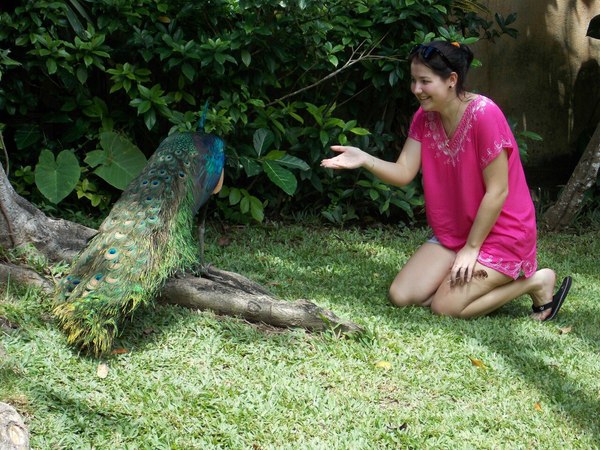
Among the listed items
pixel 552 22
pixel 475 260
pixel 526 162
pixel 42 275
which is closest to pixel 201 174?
pixel 42 275

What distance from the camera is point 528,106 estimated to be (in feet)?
24.5

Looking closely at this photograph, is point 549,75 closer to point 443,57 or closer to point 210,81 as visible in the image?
point 210,81

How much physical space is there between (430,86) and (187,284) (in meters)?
1.71

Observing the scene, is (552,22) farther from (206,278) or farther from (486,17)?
(206,278)

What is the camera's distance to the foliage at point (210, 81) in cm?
568

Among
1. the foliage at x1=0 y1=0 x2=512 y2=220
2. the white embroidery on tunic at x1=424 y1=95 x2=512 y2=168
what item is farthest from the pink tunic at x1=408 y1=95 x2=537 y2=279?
the foliage at x1=0 y1=0 x2=512 y2=220

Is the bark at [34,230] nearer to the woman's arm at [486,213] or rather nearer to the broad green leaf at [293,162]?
the broad green leaf at [293,162]

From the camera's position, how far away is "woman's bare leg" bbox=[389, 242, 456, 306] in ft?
15.2

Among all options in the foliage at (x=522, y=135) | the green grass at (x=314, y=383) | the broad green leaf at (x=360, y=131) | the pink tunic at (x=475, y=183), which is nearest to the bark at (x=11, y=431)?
the green grass at (x=314, y=383)

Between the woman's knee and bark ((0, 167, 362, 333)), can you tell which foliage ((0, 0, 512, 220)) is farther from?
the woman's knee

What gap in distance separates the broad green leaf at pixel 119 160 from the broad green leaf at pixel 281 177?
3.10 ft

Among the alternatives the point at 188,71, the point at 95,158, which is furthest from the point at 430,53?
the point at 95,158

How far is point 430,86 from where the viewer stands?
4320 mm

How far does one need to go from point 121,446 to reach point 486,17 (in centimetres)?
553
